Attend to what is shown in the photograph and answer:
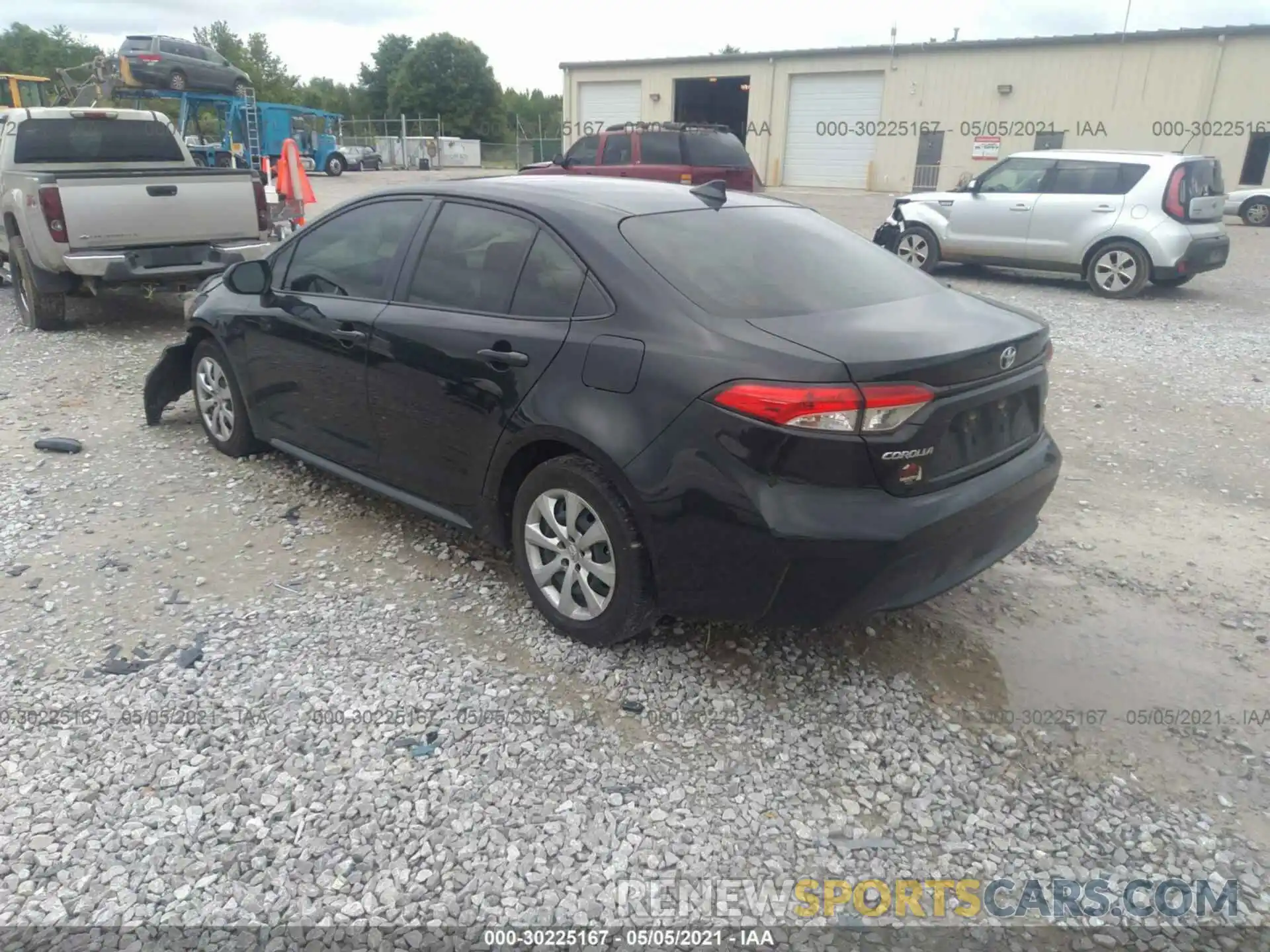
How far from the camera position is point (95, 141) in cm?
938

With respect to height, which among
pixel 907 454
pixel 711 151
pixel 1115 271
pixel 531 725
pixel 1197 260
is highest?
pixel 711 151

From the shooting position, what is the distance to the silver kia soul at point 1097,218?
10.3 metres

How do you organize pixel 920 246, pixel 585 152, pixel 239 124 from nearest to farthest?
pixel 920 246 → pixel 585 152 → pixel 239 124

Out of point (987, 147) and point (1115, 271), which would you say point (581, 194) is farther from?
point (987, 147)

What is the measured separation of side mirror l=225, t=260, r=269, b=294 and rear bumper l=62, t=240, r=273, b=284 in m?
3.72

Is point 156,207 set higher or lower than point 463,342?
higher

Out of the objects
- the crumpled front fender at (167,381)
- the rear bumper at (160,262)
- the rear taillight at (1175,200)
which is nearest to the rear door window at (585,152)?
the rear bumper at (160,262)

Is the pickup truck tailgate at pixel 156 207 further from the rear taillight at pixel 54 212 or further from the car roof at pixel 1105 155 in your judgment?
the car roof at pixel 1105 155

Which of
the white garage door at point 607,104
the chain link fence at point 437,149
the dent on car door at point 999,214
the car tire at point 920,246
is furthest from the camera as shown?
the chain link fence at point 437,149

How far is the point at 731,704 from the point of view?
3.09 meters

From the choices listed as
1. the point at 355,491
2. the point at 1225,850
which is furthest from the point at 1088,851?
the point at 355,491

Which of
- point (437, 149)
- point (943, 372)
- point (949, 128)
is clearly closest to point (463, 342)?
point (943, 372)

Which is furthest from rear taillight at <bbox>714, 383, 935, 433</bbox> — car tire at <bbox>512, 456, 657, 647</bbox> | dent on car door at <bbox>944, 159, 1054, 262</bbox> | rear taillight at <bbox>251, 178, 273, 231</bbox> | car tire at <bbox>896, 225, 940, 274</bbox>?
car tire at <bbox>896, 225, 940, 274</bbox>

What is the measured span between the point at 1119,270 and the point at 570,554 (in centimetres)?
974
